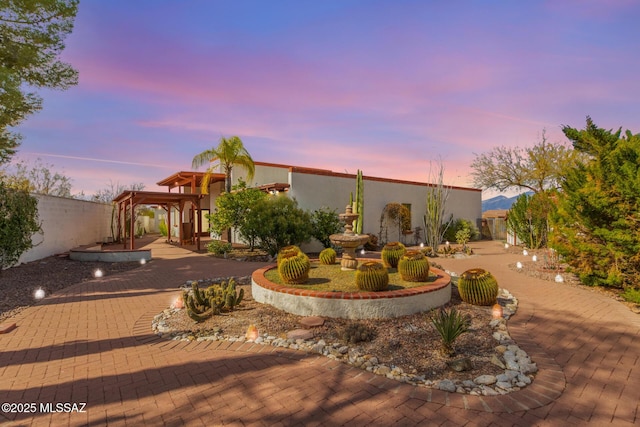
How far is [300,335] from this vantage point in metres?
4.91

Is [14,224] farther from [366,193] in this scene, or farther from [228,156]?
[366,193]

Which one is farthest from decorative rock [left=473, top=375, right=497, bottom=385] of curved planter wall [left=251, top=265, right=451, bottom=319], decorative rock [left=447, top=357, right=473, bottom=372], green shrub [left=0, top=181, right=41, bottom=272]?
green shrub [left=0, top=181, right=41, bottom=272]

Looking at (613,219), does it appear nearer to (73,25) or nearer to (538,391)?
(538,391)

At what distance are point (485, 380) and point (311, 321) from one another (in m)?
2.72

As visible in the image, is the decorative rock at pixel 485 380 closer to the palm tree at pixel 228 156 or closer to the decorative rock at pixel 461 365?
the decorative rock at pixel 461 365

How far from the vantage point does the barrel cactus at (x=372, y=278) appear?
6.07 meters

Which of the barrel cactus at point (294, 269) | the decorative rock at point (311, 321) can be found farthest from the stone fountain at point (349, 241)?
the decorative rock at point (311, 321)

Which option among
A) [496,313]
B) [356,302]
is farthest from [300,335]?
[496,313]

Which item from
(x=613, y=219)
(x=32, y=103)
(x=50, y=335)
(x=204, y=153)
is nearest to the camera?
(x=50, y=335)

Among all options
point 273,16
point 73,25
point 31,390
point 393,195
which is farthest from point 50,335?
point 393,195

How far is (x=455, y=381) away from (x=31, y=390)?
476 centimetres

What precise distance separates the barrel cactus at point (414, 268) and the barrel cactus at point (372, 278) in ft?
3.72

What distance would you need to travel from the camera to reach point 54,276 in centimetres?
989

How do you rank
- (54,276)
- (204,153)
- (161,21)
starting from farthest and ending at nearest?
(204,153) → (54,276) → (161,21)
